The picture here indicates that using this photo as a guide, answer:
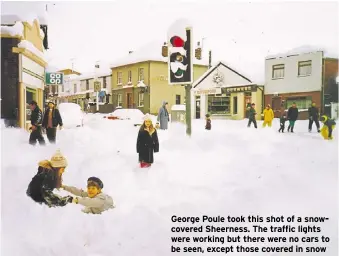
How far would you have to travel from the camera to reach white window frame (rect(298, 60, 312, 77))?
3.07m

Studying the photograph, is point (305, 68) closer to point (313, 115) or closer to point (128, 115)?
point (313, 115)

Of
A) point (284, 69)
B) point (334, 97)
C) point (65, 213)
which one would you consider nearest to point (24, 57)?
point (65, 213)

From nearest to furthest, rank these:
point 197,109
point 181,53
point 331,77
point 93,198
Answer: point 93,198
point 331,77
point 181,53
point 197,109

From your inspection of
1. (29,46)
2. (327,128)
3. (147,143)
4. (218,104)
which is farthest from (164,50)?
(327,128)

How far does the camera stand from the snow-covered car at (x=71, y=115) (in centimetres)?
317

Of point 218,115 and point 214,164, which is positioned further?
point 218,115

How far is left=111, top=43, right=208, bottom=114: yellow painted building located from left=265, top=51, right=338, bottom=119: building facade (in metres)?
0.73

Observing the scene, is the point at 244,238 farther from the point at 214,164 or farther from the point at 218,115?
the point at 218,115

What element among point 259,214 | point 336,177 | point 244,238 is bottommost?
point 244,238

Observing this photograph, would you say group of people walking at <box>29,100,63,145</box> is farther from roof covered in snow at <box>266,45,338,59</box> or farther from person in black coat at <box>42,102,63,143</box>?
roof covered in snow at <box>266,45,338,59</box>

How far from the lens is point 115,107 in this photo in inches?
127

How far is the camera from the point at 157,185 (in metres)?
2.82

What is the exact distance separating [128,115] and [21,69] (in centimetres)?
117

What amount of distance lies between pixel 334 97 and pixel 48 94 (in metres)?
2.78
